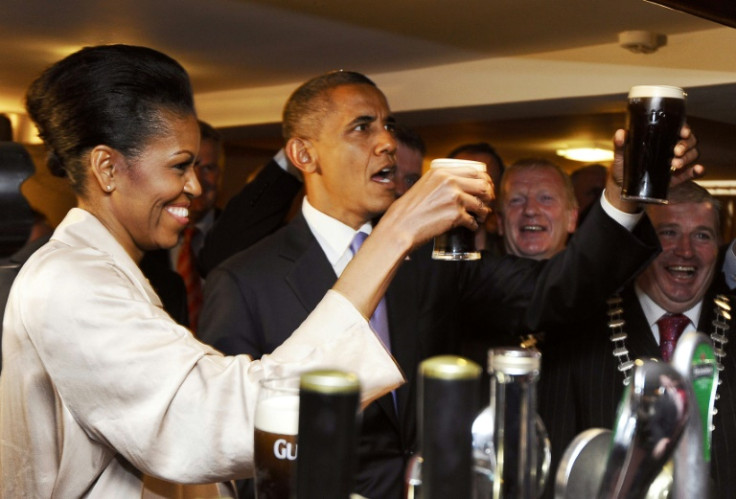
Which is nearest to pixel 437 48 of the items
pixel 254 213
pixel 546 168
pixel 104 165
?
pixel 546 168

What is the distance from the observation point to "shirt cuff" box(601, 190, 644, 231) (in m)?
1.79

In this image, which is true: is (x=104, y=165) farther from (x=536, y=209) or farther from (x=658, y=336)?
(x=536, y=209)

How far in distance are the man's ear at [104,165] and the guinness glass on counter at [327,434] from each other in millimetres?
921

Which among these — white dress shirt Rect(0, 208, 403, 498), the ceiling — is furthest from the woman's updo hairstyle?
the ceiling

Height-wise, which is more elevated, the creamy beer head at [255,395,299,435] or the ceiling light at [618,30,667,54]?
the ceiling light at [618,30,667,54]

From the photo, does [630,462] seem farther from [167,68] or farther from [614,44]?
[614,44]

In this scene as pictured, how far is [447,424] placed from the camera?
68 cm

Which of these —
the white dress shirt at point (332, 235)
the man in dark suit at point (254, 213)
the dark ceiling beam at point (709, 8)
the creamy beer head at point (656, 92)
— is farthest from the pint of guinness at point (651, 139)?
the man in dark suit at point (254, 213)

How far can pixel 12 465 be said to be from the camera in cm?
134

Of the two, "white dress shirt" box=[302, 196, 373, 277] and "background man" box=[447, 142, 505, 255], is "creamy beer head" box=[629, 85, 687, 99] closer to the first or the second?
"white dress shirt" box=[302, 196, 373, 277]

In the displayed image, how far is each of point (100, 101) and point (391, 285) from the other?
3.19ft

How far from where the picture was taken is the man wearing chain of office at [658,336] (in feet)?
7.29

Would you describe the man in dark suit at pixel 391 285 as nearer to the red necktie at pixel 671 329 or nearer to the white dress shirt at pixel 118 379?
the red necktie at pixel 671 329

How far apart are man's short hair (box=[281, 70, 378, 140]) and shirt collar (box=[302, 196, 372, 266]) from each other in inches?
11.0
